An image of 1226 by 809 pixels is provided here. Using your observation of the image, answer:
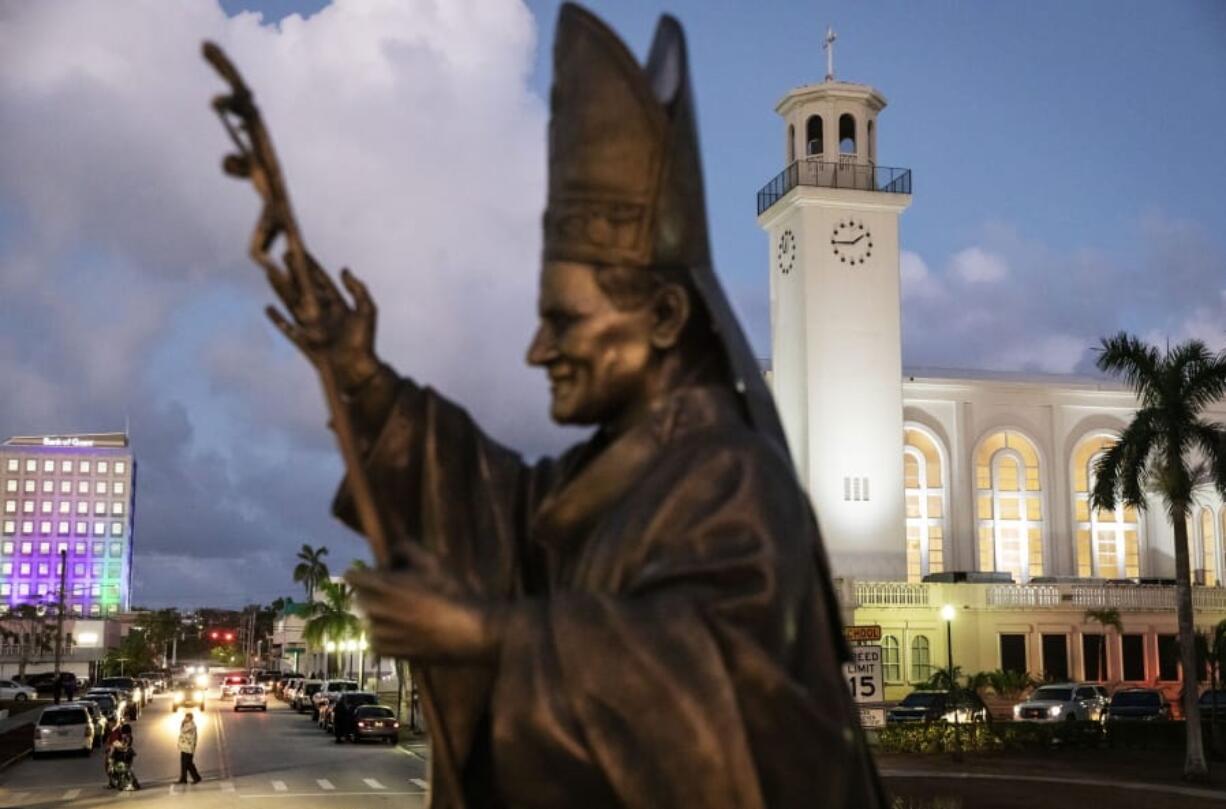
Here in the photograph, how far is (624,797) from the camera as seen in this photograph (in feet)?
8.23

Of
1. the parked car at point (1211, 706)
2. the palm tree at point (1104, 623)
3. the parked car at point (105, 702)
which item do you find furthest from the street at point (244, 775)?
the palm tree at point (1104, 623)

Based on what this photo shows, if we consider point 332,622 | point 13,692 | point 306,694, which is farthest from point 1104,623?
point 13,692

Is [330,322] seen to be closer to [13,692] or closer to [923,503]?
[923,503]

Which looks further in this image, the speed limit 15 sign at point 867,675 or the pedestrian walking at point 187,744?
the pedestrian walking at point 187,744

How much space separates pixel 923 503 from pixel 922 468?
1.30 metres

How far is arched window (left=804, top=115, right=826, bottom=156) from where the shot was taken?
51906 millimetres

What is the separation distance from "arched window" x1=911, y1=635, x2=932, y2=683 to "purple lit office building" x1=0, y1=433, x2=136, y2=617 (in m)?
154

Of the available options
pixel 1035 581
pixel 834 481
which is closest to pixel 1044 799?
pixel 834 481

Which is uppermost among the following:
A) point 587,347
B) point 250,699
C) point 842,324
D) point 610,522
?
point 842,324

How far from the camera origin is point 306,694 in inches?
2279

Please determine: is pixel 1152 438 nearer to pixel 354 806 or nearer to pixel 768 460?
pixel 354 806

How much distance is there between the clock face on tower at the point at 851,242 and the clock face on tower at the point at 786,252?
55.4 inches

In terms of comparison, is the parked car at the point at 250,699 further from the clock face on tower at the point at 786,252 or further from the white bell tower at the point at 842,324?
the clock face on tower at the point at 786,252

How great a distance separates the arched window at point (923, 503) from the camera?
52.8 meters
